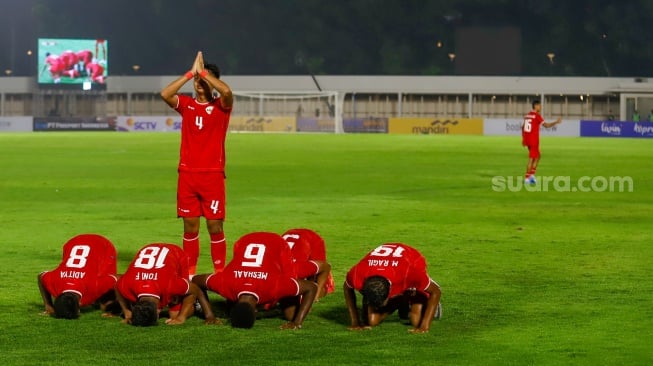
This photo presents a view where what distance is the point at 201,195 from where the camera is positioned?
12.8 m

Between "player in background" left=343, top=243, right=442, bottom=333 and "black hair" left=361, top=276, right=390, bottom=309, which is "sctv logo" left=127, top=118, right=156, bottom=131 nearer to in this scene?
"player in background" left=343, top=243, right=442, bottom=333

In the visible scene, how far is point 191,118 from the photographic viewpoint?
12.6 meters

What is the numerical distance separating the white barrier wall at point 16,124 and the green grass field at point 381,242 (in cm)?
5991

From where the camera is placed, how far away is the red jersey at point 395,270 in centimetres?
1012

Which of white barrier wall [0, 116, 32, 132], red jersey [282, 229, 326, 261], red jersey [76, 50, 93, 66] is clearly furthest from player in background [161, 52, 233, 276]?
red jersey [76, 50, 93, 66]

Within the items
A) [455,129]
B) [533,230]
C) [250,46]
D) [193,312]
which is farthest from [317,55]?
[193,312]

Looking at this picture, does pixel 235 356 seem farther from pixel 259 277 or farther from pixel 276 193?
pixel 276 193

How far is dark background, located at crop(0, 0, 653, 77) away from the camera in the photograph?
401 ft

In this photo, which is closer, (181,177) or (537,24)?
(181,177)

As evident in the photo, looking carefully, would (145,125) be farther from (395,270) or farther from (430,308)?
(395,270)

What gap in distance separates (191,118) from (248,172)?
2448cm

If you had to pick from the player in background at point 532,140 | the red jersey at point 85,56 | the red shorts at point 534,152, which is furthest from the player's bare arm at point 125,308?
the red jersey at point 85,56

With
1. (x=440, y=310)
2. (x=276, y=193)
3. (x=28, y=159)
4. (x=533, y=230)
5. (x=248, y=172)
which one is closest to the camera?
(x=440, y=310)

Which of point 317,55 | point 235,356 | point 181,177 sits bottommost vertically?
point 235,356
